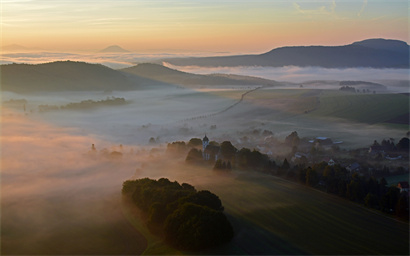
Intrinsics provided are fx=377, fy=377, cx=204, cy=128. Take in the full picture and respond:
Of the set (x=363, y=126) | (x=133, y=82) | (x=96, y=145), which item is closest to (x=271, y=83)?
(x=133, y=82)

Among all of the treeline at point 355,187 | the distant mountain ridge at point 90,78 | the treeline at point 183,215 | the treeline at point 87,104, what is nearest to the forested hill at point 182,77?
the distant mountain ridge at point 90,78

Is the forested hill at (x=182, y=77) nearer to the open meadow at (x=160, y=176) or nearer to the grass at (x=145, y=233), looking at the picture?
the open meadow at (x=160, y=176)

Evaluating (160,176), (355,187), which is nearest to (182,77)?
(160,176)

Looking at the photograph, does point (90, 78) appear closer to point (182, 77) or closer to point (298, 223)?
point (182, 77)

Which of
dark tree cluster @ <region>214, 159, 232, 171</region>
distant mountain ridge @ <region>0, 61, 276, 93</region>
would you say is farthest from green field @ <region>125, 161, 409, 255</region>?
Result: distant mountain ridge @ <region>0, 61, 276, 93</region>

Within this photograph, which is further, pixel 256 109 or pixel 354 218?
pixel 256 109

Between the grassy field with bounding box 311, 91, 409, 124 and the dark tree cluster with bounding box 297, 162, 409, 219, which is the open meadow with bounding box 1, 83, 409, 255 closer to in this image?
the grassy field with bounding box 311, 91, 409, 124

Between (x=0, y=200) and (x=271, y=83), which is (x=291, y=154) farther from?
(x=271, y=83)
